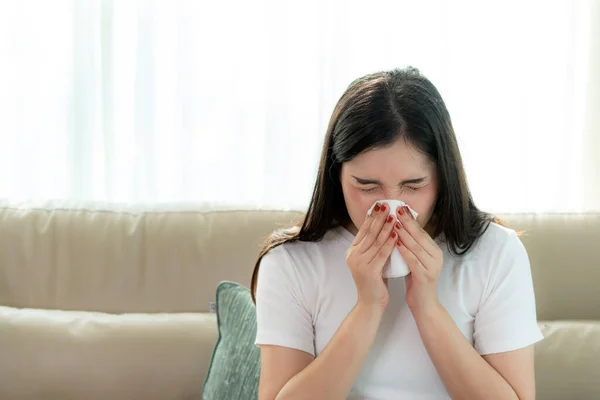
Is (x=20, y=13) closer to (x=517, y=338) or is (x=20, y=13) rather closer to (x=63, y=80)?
(x=63, y=80)

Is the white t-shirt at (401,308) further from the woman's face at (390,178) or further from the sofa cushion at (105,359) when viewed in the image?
the sofa cushion at (105,359)

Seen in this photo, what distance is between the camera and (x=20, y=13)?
2.40m

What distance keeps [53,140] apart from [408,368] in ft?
5.12

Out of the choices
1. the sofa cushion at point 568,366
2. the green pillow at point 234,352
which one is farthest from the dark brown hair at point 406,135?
the sofa cushion at point 568,366

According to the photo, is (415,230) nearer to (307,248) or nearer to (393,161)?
(393,161)

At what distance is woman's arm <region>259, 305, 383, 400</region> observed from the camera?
1294mm

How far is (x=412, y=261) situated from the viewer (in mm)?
1274

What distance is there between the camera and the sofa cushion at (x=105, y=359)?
1793mm

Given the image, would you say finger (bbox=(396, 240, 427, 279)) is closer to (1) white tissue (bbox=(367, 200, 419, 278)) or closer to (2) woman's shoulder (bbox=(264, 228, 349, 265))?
(1) white tissue (bbox=(367, 200, 419, 278))

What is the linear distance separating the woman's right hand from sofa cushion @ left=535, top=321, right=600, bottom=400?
2.18ft

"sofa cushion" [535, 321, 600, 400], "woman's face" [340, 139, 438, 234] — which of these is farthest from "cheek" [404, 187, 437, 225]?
"sofa cushion" [535, 321, 600, 400]

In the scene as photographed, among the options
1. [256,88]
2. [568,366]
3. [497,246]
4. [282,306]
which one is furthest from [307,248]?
[256,88]

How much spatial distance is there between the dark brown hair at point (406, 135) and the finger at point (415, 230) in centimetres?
9

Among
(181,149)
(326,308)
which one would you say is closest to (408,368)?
(326,308)
